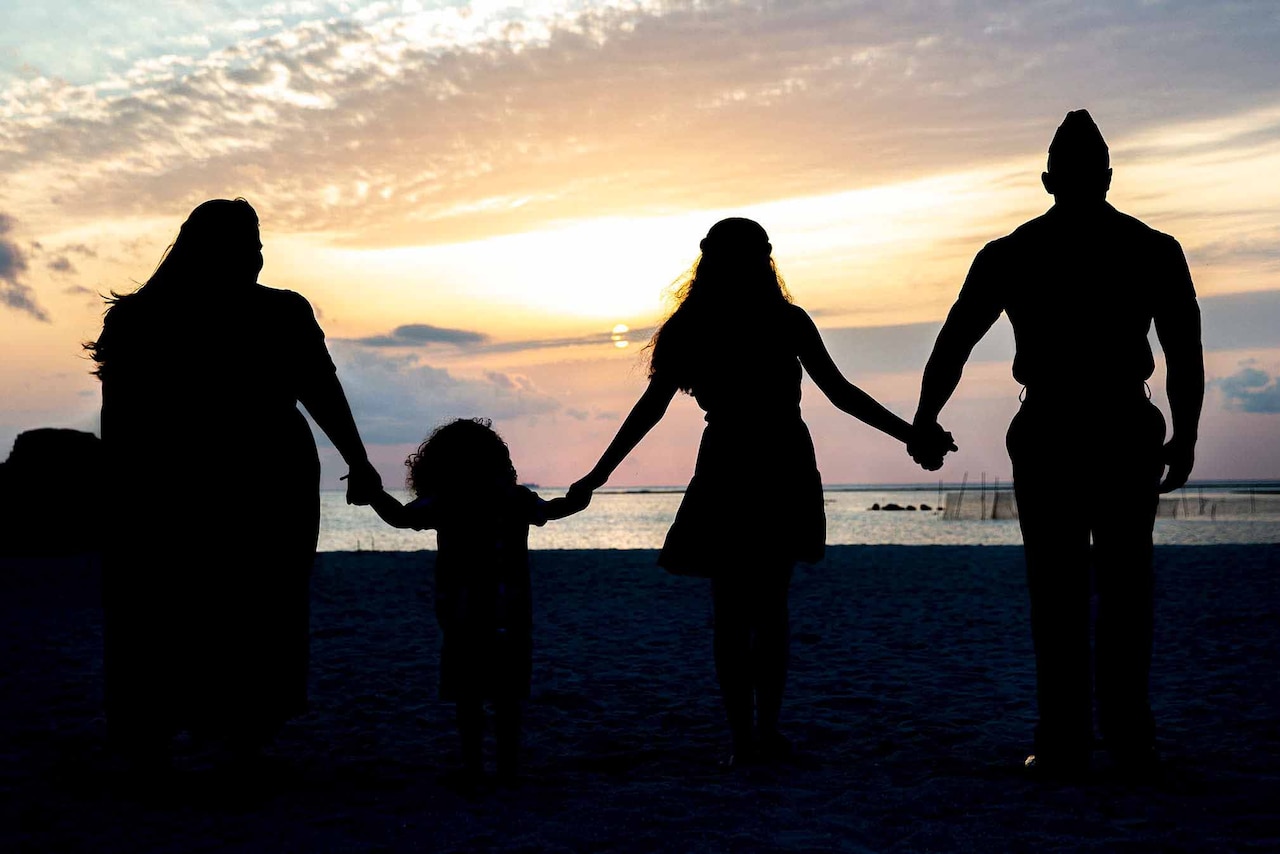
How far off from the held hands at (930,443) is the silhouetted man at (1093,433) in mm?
515

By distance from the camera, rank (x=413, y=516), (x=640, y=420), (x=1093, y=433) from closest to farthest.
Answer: (x=1093, y=433) < (x=413, y=516) < (x=640, y=420)

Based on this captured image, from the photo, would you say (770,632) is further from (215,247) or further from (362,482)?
(215,247)

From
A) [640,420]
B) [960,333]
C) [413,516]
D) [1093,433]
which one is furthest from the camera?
[640,420]

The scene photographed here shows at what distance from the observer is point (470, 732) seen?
4.09 meters

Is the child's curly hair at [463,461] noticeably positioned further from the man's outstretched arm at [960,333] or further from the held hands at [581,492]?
the man's outstretched arm at [960,333]

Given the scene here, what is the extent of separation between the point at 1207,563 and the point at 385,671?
13.8m

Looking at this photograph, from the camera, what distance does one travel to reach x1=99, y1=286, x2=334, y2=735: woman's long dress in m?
3.92

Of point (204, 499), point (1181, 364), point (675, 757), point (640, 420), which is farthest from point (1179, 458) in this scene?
point (204, 499)

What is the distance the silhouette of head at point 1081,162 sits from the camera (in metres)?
4.02

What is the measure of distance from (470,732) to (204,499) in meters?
1.32

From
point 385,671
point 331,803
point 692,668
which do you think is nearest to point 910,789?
point 331,803

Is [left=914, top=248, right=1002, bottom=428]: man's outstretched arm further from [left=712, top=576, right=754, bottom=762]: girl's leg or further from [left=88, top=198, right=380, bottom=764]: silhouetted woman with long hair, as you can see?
[left=88, top=198, right=380, bottom=764]: silhouetted woman with long hair

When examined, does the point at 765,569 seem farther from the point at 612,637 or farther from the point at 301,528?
the point at 612,637

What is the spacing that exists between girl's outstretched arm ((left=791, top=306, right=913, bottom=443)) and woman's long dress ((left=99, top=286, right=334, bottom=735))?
198 cm
